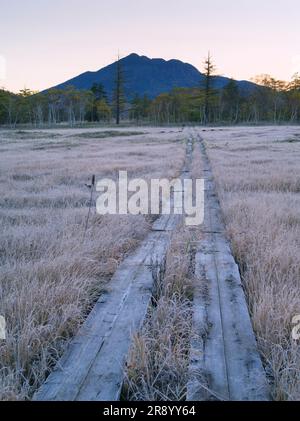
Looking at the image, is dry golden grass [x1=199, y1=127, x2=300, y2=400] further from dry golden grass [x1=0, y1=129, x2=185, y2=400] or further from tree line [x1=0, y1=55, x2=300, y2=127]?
tree line [x1=0, y1=55, x2=300, y2=127]

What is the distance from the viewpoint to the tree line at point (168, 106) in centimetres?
7381

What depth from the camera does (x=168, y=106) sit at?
3194 inches

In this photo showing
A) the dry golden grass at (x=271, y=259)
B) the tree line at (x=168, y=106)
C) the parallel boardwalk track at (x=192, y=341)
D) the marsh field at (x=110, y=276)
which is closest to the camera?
the parallel boardwalk track at (x=192, y=341)

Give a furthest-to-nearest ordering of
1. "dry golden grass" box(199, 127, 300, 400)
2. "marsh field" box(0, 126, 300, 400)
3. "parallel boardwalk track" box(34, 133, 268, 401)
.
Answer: "dry golden grass" box(199, 127, 300, 400) → "marsh field" box(0, 126, 300, 400) → "parallel boardwalk track" box(34, 133, 268, 401)

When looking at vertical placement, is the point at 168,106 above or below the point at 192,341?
above

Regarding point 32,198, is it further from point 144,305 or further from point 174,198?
point 144,305

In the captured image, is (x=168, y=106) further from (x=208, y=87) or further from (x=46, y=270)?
(x=46, y=270)

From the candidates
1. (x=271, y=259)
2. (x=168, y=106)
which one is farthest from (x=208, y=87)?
(x=271, y=259)

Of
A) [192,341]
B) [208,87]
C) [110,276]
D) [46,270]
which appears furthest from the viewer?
[208,87]

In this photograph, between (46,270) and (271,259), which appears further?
(271,259)

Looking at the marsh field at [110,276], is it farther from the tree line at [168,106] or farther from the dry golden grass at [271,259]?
the tree line at [168,106]

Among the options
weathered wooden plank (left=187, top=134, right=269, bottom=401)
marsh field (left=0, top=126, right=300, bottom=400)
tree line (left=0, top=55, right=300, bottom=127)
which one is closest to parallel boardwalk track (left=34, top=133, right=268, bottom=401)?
weathered wooden plank (left=187, top=134, right=269, bottom=401)

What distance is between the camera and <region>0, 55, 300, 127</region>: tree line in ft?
242

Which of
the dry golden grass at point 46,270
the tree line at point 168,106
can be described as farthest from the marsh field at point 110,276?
the tree line at point 168,106
